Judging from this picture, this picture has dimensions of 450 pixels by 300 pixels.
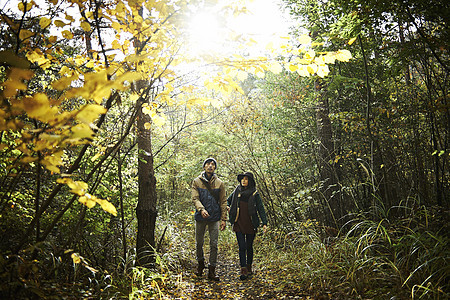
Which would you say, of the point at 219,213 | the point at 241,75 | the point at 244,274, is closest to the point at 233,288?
the point at 244,274

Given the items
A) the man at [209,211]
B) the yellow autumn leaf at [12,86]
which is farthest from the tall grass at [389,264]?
the yellow autumn leaf at [12,86]

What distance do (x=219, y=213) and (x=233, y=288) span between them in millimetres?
1220

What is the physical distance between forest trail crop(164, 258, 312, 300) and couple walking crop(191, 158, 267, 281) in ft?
0.59

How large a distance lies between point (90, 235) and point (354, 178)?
561cm

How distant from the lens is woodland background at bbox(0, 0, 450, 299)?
6.03 ft

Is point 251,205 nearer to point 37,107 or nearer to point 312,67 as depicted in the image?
point 312,67

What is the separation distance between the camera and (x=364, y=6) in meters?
3.36

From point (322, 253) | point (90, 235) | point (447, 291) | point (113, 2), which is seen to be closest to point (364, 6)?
point (113, 2)

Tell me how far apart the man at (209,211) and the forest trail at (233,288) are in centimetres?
24

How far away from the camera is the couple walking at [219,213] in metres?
4.91

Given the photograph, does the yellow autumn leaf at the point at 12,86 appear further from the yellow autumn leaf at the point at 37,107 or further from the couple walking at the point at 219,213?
the couple walking at the point at 219,213

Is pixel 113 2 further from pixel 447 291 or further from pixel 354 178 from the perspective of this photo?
pixel 354 178

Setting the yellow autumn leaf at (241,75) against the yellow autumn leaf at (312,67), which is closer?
the yellow autumn leaf at (312,67)

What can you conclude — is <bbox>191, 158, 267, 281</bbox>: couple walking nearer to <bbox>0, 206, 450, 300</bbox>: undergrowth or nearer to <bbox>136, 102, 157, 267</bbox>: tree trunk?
<bbox>0, 206, 450, 300</bbox>: undergrowth
